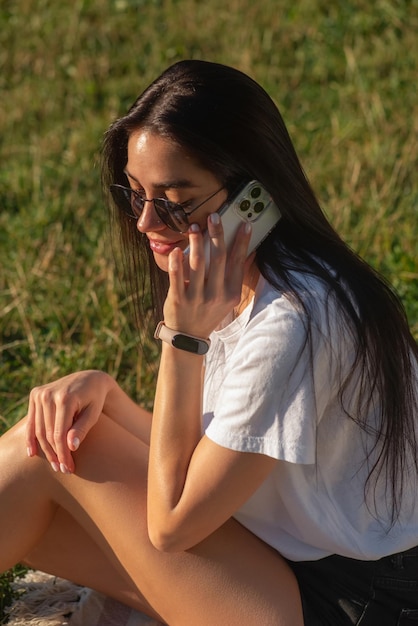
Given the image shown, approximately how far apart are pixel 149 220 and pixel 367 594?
39.1 inches

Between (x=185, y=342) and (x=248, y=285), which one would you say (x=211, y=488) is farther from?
(x=248, y=285)

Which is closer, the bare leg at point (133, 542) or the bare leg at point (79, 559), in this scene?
the bare leg at point (133, 542)

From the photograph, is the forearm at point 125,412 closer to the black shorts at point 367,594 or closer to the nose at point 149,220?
the nose at point 149,220

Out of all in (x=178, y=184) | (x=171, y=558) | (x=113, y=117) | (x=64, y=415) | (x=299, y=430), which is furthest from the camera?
(x=113, y=117)

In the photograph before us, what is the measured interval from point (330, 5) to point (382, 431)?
519 centimetres

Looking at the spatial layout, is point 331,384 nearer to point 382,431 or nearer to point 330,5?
point 382,431

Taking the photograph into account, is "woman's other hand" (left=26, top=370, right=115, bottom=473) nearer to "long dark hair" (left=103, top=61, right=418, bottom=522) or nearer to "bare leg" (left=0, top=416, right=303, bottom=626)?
"bare leg" (left=0, top=416, right=303, bottom=626)

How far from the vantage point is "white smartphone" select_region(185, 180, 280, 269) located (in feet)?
8.39

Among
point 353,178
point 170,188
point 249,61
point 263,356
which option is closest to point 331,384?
point 263,356

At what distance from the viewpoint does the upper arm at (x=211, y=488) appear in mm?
2432

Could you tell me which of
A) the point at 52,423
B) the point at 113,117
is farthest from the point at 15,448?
the point at 113,117

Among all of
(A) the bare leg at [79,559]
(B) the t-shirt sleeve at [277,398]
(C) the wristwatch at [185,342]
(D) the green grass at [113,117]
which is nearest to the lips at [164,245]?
(C) the wristwatch at [185,342]

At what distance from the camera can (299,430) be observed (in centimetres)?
239

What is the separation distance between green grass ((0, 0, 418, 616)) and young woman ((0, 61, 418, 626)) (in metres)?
1.24
